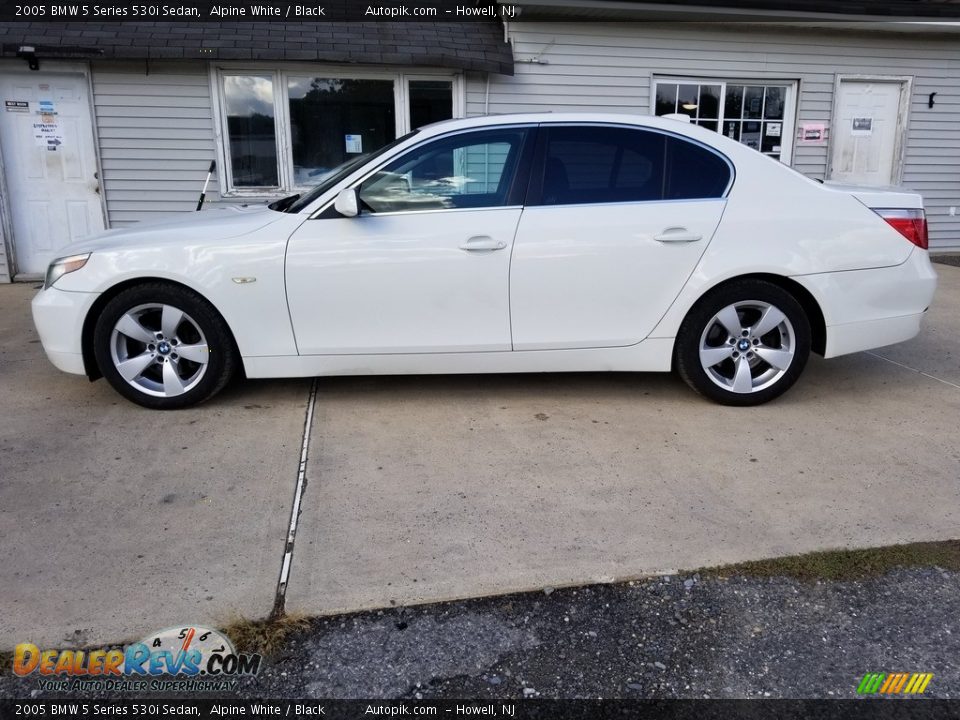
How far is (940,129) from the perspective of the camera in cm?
1052

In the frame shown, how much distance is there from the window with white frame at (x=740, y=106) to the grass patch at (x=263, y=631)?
28.4ft

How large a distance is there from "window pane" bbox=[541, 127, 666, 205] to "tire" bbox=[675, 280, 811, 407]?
2.45 feet

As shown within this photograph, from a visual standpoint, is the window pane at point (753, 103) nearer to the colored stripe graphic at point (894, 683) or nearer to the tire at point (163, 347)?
the tire at point (163, 347)

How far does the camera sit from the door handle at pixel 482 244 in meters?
4.19

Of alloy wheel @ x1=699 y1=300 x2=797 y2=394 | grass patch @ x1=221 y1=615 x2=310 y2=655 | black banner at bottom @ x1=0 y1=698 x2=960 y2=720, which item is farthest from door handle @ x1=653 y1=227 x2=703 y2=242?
grass patch @ x1=221 y1=615 x2=310 y2=655

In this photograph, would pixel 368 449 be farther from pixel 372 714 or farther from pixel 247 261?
pixel 372 714

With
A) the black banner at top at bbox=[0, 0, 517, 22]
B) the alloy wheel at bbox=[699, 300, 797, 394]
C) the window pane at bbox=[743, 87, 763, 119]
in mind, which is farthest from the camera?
the window pane at bbox=[743, 87, 763, 119]

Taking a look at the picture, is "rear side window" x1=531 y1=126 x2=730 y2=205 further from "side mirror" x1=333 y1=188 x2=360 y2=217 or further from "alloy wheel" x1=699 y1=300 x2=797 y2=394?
"side mirror" x1=333 y1=188 x2=360 y2=217

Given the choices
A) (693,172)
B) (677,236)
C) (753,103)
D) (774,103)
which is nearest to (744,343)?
(677,236)

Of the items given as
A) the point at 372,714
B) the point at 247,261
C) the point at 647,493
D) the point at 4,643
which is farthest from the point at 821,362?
the point at 4,643

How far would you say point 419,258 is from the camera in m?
4.18

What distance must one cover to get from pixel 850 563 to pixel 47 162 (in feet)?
29.0

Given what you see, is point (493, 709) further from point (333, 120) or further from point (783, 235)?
point (333, 120)

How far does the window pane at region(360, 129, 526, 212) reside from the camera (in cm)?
428
